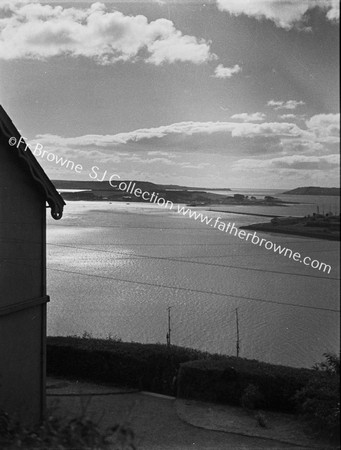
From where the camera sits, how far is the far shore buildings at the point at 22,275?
5.85ft

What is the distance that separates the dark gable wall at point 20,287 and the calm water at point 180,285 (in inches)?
2.6

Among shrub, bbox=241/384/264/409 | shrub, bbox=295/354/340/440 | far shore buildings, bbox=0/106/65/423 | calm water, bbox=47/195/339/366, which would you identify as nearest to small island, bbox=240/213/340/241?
calm water, bbox=47/195/339/366

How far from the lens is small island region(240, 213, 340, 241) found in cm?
162

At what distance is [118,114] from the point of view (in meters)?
1.74

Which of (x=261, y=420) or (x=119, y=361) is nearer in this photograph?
(x=261, y=420)

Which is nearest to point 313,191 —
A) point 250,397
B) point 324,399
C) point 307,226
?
point 307,226

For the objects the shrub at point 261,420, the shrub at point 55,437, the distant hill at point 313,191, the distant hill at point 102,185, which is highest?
the distant hill at point 102,185

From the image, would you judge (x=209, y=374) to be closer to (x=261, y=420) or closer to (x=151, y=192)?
(x=261, y=420)

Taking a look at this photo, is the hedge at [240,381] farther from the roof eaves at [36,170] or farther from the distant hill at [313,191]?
the roof eaves at [36,170]

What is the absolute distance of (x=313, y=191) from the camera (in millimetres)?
1613

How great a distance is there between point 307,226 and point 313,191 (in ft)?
0.40

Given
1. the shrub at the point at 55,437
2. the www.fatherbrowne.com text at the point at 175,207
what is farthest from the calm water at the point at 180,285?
the shrub at the point at 55,437

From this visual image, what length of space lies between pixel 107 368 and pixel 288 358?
688 mm

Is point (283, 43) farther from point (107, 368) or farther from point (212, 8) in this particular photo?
point (107, 368)
